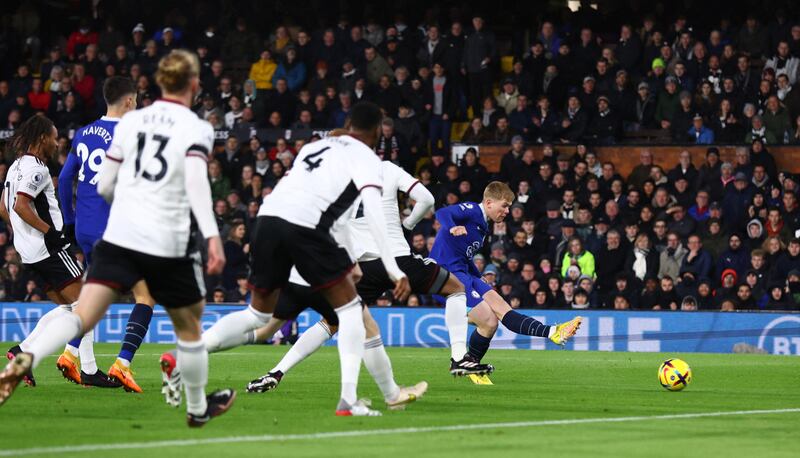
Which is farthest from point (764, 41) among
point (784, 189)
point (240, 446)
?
point (240, 446)

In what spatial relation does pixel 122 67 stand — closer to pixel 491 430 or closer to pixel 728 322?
pixel 728 322

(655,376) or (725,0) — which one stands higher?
(725,0)

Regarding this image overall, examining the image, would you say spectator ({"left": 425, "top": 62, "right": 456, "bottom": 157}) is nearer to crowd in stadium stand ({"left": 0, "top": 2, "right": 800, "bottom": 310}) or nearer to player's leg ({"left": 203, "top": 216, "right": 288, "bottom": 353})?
crowd in stadium stand ({"left": 0, "top": 2, "right": 800, "bottom": 310})

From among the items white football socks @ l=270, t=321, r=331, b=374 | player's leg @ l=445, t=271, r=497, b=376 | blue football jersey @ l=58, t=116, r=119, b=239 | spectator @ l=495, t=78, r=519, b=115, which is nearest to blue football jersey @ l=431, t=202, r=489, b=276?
player's leg @ l=445, t=271, r=497, b=376


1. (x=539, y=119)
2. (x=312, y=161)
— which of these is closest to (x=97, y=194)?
(x=312, y=161)

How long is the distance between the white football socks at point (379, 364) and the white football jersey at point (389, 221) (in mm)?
2197

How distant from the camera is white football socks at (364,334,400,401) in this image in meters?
9.23

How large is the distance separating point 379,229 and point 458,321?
13.8 feet

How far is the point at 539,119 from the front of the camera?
973 inches

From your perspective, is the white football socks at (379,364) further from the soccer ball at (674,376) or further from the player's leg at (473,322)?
the soccer ball at (674,376)

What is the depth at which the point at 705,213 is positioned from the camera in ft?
73.1

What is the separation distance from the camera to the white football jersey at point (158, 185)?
768cm

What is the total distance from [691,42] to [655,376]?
11557mm

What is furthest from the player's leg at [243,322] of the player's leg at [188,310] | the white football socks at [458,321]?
the white football socks at [458,321]
